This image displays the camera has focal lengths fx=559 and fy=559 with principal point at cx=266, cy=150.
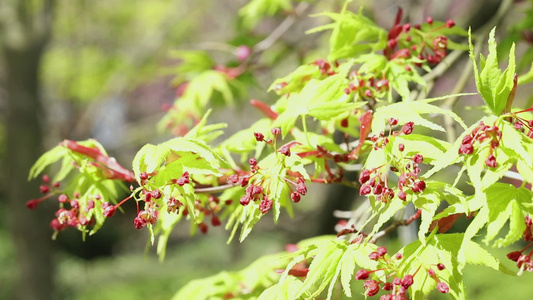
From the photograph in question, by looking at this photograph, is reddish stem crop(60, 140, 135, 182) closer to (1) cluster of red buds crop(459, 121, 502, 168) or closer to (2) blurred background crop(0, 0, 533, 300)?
(2) blurred background crop(0, 0, 533, 300)

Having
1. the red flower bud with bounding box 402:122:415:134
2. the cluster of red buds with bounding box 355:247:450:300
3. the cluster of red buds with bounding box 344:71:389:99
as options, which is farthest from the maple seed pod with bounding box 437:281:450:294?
the cluster of red buds with bounding box 344:71:389:99

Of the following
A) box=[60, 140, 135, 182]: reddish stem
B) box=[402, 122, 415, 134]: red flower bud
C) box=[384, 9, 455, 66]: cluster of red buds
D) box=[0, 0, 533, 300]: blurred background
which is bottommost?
box=[0, 0, 533, 300]: blurred background

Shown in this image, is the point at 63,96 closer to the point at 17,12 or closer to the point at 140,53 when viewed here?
the point at 140,53

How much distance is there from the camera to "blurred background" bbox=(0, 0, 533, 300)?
3256 millimetres

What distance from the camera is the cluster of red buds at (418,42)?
1.61 m

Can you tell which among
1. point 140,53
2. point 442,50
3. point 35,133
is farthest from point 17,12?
point 442,50

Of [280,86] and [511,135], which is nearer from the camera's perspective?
[511,135]

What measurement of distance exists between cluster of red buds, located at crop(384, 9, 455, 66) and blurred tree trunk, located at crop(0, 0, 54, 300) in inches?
147

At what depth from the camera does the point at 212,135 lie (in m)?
1.60

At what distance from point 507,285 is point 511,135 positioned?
214 inches

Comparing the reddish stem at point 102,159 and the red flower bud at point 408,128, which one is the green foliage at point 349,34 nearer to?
the red flower bud at point 408,128

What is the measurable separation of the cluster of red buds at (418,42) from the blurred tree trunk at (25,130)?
3746 millimetres

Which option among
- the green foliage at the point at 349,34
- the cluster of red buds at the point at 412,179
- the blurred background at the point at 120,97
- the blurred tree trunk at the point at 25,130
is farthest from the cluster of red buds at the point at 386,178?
the blurred tree trunk at the point at 25,130

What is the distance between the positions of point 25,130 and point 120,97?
264 centimetres
